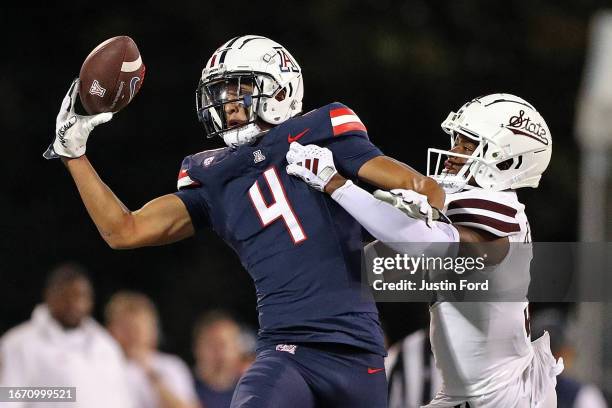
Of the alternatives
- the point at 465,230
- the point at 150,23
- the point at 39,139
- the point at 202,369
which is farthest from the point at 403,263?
the point at 150,23

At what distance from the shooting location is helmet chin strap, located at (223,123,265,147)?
4.44 metres

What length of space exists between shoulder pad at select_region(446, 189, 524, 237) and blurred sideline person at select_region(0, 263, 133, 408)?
2797mm

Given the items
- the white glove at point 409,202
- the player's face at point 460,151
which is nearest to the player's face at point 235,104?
Result: the white glove at point 409,202

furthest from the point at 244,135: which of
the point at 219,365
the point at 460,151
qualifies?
the point at 219,365

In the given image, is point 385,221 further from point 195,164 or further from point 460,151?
point 195,164

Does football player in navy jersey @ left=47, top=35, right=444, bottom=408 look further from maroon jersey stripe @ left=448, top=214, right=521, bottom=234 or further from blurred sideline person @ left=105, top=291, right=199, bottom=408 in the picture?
blurred sideline person @ left=105, top=291, right=199, bottom=408

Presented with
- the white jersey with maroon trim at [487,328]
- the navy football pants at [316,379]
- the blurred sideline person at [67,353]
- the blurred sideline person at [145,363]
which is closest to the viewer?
the navy football pants at [316,379]

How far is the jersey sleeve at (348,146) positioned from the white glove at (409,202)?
9.1 inches

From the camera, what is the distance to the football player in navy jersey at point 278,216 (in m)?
4.18

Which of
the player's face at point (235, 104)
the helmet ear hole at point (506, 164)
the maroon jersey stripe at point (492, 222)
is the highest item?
the player's face at point (235, 104)

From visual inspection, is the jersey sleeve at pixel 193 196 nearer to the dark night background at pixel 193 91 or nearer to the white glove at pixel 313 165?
the white glove at pixel 313 165

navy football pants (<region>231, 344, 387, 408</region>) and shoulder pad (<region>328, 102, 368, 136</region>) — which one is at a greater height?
shoulder pad (<region>328, 102, 368, 136</region>)

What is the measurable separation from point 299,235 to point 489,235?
2.22 ft

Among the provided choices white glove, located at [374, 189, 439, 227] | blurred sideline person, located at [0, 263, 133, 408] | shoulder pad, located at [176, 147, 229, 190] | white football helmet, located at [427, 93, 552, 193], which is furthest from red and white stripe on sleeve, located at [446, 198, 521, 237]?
blurred sideline person, located at [0, 263, 133, 408]
